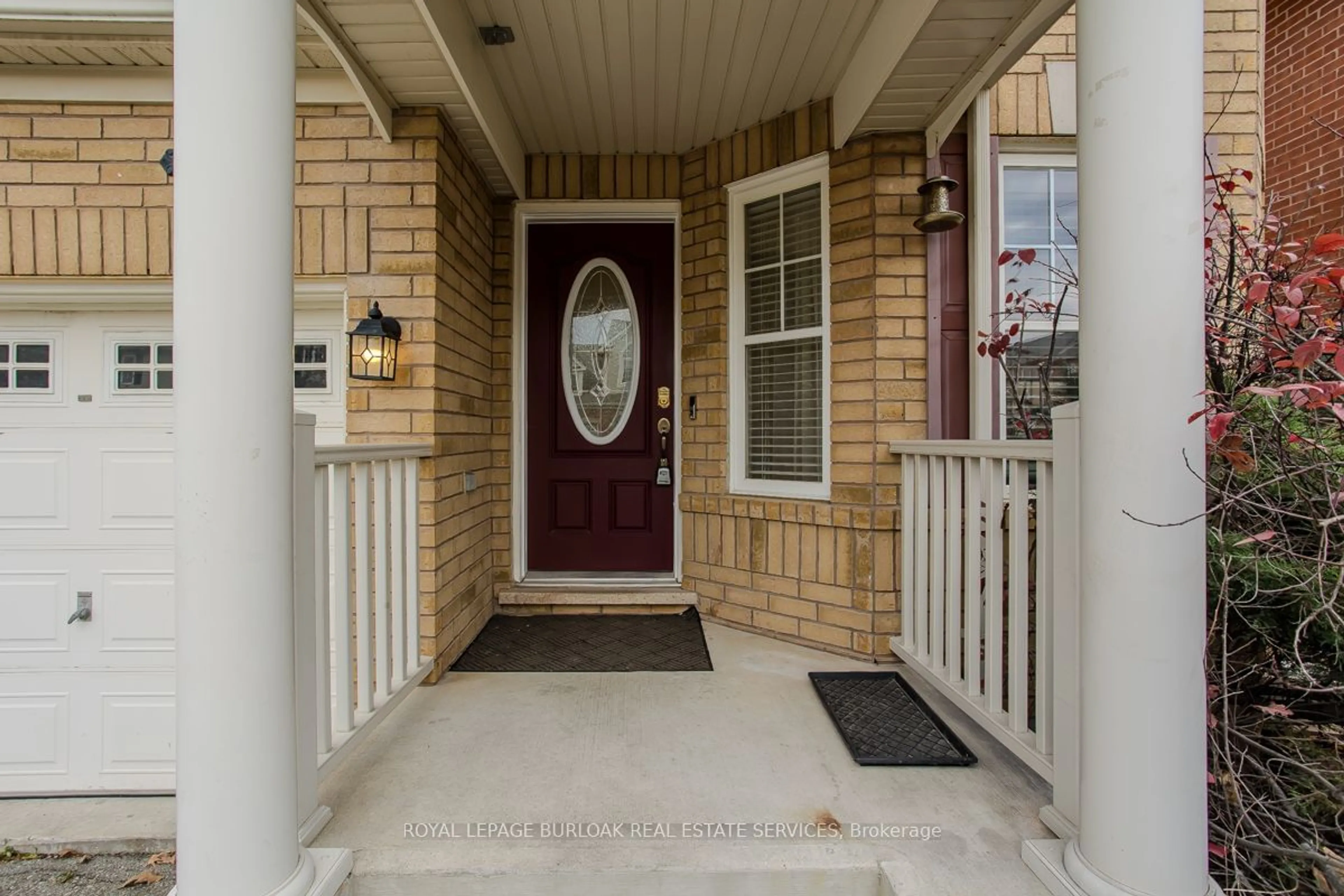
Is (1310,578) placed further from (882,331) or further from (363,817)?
(363,817)

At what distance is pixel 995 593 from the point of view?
1.71m

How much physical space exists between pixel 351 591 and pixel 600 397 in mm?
1712

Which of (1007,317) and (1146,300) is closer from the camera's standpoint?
(1146,300)

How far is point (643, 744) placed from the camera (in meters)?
1.81

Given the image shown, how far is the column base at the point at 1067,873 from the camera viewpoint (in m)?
1.16

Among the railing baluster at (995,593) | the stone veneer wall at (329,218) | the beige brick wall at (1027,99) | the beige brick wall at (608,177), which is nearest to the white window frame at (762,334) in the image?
the beige brick wall at (608,177)

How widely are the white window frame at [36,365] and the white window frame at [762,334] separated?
298 cm

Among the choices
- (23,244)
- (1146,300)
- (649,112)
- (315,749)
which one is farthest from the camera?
(649,112)

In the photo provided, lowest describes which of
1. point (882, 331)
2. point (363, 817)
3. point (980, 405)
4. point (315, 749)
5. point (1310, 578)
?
point (363, 817)

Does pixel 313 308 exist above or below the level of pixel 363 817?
above

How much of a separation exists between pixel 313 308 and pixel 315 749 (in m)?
1.83

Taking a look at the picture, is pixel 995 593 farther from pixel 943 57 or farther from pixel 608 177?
pixel 608 177

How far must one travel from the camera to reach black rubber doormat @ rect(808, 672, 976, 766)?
174 cm

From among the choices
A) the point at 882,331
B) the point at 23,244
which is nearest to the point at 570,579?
the point at 882,331
